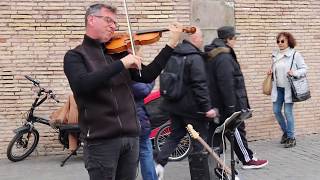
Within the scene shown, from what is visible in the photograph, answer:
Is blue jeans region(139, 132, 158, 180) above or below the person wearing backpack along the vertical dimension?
below

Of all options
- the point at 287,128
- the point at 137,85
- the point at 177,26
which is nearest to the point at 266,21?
the point at 287,128

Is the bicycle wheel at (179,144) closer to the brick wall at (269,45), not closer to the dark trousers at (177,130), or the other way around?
the dark trousers at (177,130)

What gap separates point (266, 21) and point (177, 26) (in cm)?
603

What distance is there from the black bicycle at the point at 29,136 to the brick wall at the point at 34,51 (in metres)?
0.26

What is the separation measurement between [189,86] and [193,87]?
70 millimetres

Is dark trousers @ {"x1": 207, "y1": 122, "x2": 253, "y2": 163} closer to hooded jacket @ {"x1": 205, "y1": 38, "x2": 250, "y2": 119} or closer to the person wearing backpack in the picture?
hooded jacket @ {"x1": 205, "y1": 38, "x2": 250, "y2": 119}

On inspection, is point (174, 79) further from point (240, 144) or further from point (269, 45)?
point (269, 45)

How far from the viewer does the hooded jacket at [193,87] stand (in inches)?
227

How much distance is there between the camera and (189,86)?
5.87 m

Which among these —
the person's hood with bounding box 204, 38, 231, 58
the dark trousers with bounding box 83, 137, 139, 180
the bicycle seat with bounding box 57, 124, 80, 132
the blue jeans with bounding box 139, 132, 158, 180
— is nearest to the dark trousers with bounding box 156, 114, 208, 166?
the blue jeans with bounding box 139, 132, 158, 180

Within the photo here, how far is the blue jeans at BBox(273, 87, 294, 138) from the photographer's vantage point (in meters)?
8.27

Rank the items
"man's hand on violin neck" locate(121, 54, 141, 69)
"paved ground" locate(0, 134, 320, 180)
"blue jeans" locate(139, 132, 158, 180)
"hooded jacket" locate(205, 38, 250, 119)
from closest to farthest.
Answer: "man's hand on violin neck" locate(121, 54, 141, 69) → "blue jeans" locate(139, 132, 158, 180) → "hooded jacket" locate(205, 38, 250, 119) → "paved ground" locate(0, 134, 320, 180)

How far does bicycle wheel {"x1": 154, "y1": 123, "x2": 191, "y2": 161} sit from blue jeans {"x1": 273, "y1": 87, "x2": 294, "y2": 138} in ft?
5.82

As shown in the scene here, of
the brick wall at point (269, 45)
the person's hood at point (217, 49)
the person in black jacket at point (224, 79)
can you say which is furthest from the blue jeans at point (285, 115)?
the person's hood at point (217, 49)
